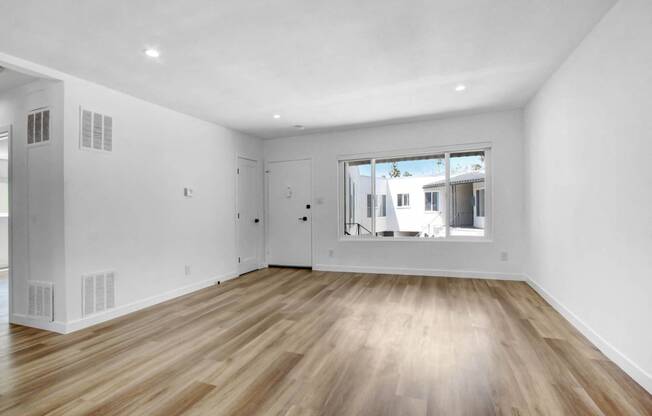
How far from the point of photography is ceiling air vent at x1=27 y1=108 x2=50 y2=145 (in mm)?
3197

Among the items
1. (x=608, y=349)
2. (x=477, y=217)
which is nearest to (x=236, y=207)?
(x=477, y=217)

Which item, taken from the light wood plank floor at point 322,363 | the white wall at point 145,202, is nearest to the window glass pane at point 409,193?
the light wood plank floor at point 322,363

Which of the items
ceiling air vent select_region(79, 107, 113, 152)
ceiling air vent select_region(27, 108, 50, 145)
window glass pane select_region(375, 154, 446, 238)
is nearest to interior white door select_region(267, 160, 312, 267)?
window glass pane select_region(375, 154, 446, 238)

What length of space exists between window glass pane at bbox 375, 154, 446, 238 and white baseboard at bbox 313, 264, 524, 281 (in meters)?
0.60

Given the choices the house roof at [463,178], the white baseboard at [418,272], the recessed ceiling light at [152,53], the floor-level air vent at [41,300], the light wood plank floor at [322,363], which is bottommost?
the light wood plank floor at [322,363]

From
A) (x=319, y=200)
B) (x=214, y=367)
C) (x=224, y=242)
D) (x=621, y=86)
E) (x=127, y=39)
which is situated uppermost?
(x=127, y=39)

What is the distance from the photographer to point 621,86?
2201mm

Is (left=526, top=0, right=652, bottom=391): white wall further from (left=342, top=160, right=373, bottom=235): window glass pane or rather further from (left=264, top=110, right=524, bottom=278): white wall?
(left=342, top=160, right=373, bottom=235): window glass pane

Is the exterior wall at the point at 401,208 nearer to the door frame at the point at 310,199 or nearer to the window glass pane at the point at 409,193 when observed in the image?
the window glass pane at the point at 409,193

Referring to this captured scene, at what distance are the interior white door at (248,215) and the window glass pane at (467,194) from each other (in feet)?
11.8

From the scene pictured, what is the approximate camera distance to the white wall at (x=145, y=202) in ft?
10.6

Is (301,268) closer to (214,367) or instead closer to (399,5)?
(214,367)

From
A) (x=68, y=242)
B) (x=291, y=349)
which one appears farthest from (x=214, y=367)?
(x=68, y=242)

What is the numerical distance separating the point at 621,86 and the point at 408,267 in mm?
3793
